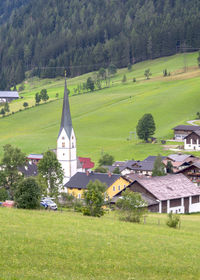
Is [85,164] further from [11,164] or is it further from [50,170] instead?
[11,164]

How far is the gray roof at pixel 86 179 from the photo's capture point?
73162 millimetres

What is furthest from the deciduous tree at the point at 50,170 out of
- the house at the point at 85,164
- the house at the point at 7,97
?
the house at the point at 7,97

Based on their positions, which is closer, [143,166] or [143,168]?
[143,168]

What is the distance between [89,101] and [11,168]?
309 ft

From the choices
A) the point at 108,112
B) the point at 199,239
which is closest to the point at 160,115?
the point at 108,112

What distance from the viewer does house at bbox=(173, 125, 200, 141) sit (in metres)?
114


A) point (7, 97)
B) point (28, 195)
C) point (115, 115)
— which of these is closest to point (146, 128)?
point (115, 115)

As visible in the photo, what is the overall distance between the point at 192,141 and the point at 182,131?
8307mm

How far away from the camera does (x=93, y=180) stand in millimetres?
72938

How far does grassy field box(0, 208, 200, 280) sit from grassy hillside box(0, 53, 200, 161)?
225 ft

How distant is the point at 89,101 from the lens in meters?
162

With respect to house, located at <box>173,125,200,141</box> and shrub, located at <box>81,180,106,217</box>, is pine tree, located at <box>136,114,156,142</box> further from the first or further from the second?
shrub, located at <box>81,180,106,217</box>

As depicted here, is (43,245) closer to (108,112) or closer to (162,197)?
(162,197)

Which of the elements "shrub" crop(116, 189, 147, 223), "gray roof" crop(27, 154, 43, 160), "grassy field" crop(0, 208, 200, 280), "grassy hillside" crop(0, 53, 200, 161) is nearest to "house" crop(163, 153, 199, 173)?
"grassy hillside" crop(0, 53, 200, 161)
